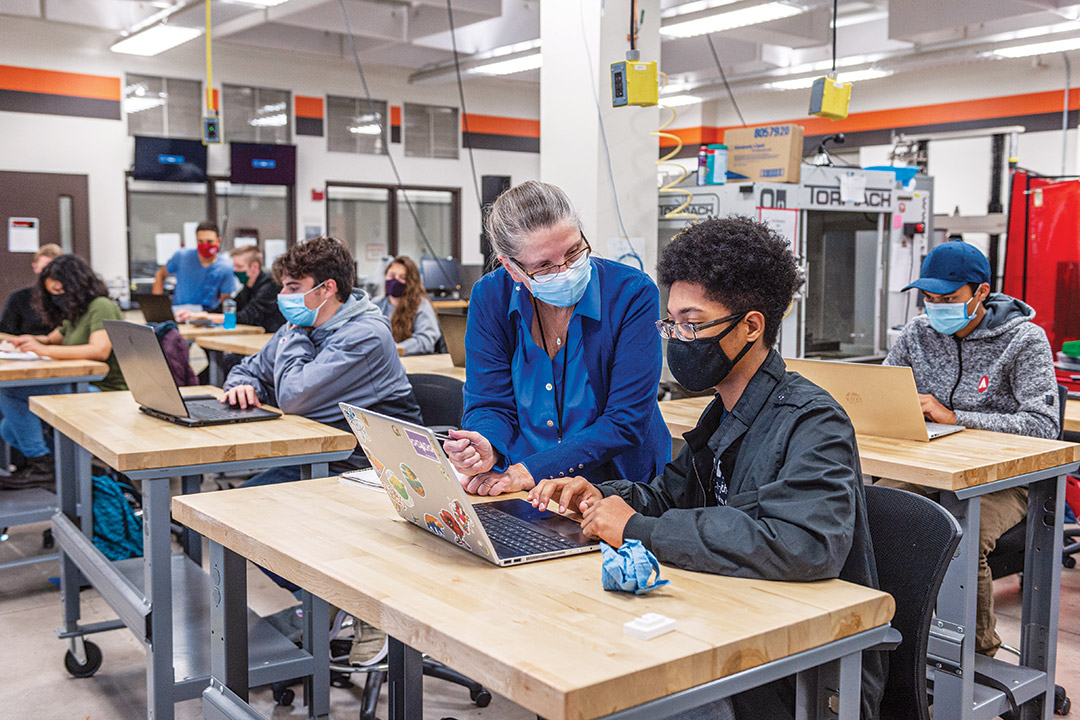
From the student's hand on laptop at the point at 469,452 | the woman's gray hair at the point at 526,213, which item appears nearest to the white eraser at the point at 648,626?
the student's hand on laptop at the point at 469,452

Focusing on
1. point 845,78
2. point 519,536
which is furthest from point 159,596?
point 845,78

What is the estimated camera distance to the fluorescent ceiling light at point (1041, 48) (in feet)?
28.6

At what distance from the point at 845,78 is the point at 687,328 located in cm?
1014

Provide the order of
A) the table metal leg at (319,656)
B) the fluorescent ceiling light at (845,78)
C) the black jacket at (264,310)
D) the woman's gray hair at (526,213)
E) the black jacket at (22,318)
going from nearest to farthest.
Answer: the woman's gray hair at (526,213)
the table metal leg at (319,656)
the black jacket at (22,318)
the black jacket at (264,310)
the fluorescent ceiling light at (845,78)

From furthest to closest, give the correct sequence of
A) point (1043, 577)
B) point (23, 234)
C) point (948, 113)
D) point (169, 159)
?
point (948, 113) → point (169, 159) → point (23, 234) → point (1043, 577)

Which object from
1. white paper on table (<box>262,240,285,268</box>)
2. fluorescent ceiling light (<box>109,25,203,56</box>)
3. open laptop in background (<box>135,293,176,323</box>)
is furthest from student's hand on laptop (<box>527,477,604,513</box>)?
white paper on table (<box>262,240,285,268</box>)

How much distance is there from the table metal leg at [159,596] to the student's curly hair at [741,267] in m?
1.40

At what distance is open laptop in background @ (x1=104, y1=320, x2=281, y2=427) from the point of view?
261 cm

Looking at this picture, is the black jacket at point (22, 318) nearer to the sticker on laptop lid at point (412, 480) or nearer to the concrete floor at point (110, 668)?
→ the concrete floor at point (110, 668)

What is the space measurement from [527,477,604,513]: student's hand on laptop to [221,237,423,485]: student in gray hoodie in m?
1.38

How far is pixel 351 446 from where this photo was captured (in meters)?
2.56

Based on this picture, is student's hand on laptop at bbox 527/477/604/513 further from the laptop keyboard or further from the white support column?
the white support column

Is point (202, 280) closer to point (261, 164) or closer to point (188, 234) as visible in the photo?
point (188, 234)

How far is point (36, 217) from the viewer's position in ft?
30.3
